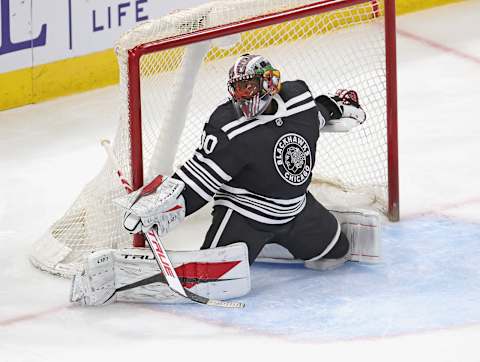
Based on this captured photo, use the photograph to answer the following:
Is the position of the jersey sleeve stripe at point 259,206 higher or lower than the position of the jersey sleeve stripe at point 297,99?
lower

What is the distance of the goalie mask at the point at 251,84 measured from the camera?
5.12m

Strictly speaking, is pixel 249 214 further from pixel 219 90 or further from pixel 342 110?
pixel 219 90

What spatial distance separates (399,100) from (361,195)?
4.38 ft

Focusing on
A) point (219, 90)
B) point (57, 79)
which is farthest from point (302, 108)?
point (57, 79)

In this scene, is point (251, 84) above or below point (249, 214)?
above

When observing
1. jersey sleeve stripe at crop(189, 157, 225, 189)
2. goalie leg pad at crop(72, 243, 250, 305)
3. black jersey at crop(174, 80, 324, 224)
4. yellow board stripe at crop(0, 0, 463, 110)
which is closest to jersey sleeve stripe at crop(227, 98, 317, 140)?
black jersey at crop(174, 80, 324, 224)

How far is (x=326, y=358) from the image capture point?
187 inches

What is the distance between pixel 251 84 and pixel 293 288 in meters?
0.69

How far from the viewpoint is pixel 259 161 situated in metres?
5.16

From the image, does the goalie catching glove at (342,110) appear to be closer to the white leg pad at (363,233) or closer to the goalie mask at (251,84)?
the white leg pad at (363,233)

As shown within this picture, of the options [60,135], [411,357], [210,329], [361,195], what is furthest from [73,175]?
[411,357]

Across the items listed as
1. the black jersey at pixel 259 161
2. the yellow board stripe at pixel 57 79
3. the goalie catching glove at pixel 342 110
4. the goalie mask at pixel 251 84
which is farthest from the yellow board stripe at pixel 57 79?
the goalie mask at pixel 251 84

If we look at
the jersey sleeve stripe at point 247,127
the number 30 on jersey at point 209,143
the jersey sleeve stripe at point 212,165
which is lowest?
the jersey sleeve stripe at point 212,165

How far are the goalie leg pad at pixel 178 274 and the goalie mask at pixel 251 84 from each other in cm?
44
